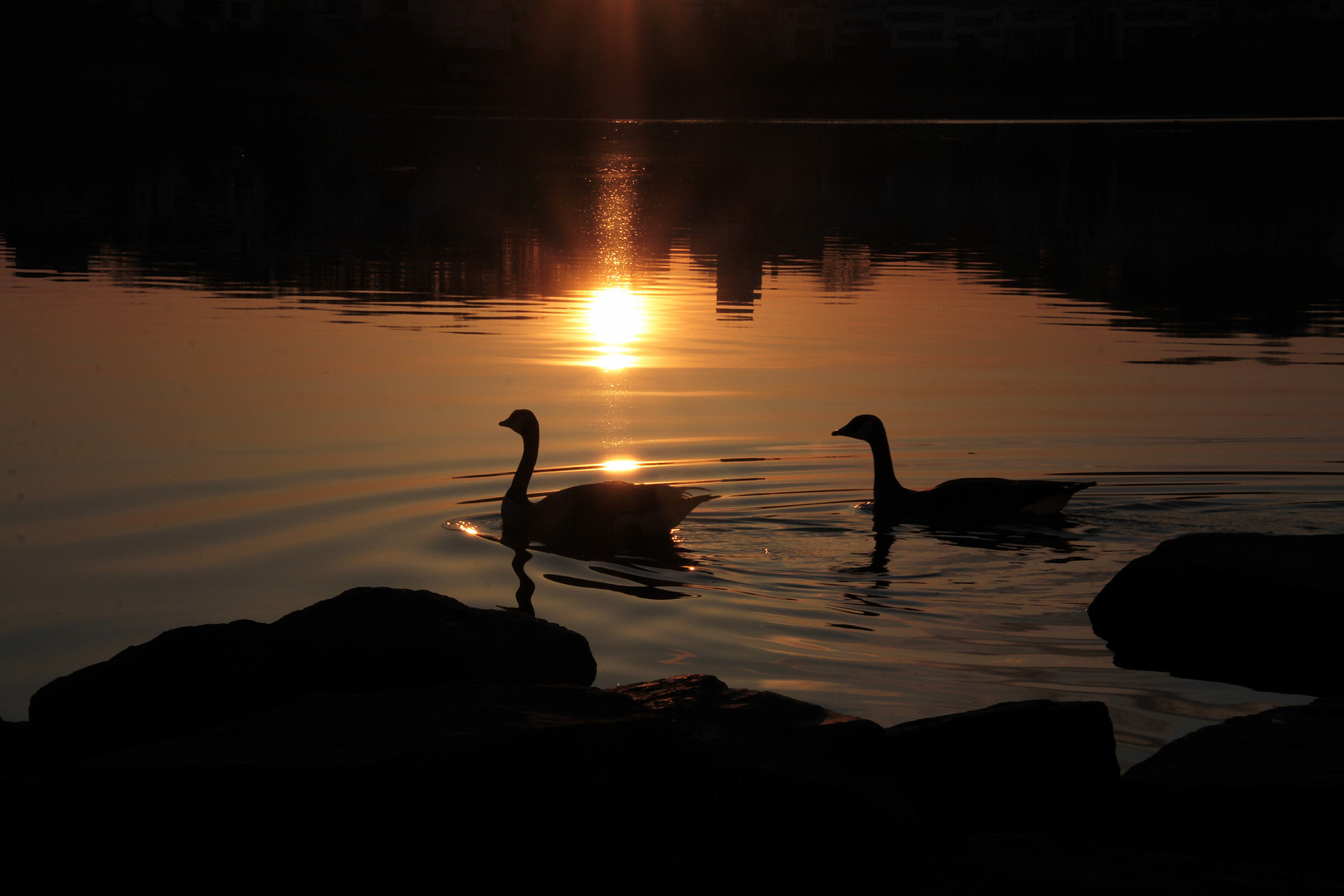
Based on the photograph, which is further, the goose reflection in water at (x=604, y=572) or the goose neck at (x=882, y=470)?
the goose neck at (x=882, y=470)

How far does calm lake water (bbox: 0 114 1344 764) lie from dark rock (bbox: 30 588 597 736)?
3.38 ft

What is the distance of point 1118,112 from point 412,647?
426 feet

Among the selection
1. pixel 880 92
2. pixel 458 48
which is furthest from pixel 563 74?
pixel 880 92

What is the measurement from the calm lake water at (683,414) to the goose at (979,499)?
17cm

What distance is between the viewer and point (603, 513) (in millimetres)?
11719

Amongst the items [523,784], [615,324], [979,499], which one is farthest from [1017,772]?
[615,324]

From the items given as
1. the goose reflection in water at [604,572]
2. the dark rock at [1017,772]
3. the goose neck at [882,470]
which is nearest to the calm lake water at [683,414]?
the goose reflection in water at [604,572]

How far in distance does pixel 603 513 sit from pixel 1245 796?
247 inches

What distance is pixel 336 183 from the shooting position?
45.9 meters

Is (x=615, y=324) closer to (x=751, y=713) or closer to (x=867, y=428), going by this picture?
(x=867, y=428)

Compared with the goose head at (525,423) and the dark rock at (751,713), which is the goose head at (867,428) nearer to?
the goose head at (525,423)

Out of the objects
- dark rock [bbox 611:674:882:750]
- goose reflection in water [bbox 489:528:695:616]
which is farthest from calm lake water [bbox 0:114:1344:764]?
dark rock [bbox 611:674:882:750]

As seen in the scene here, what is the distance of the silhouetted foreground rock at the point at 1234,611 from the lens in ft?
28.8

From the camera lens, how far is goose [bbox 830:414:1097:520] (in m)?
12.1
